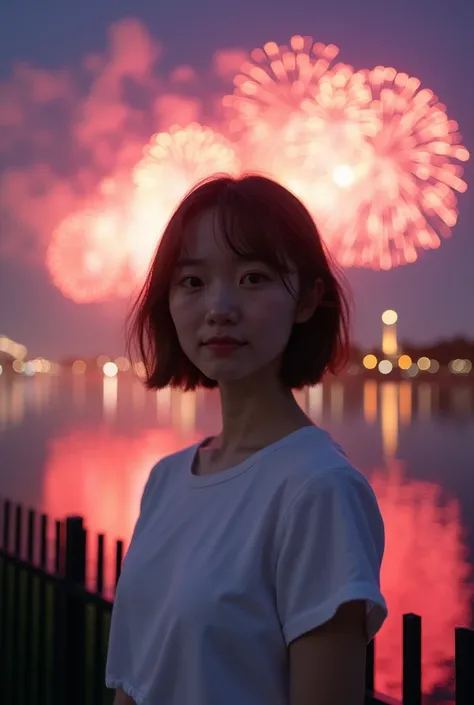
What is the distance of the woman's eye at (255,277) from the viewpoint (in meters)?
1.50

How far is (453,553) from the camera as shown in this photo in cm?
1428

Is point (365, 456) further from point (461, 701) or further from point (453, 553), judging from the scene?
point (461, 701)

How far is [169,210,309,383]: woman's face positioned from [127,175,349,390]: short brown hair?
0.03 m

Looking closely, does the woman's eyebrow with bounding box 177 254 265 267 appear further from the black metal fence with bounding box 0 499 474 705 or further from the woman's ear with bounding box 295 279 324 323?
the black metal fence with bounding box 0 499 474 705

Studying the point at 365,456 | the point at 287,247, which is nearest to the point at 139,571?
the point at 287,247

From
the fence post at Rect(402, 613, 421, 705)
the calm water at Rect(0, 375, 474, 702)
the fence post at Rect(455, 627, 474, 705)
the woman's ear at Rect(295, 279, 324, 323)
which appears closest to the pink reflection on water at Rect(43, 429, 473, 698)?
the calm water at Rect(0, 375, 474, 702)

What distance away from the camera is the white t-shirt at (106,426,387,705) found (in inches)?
48.9

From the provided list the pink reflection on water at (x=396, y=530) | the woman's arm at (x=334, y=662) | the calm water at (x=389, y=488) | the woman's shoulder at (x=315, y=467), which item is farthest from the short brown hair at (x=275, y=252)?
the calm water at (x=389, y=488)

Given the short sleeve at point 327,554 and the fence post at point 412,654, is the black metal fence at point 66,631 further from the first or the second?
the short sleeve at point 327,554

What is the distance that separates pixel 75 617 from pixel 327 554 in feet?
9.24

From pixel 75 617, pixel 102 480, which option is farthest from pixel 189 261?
pixel 102 480

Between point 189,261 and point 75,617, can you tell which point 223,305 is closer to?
point 189,261

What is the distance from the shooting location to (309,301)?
1615mm

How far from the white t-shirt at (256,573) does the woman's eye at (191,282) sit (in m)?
0.37
